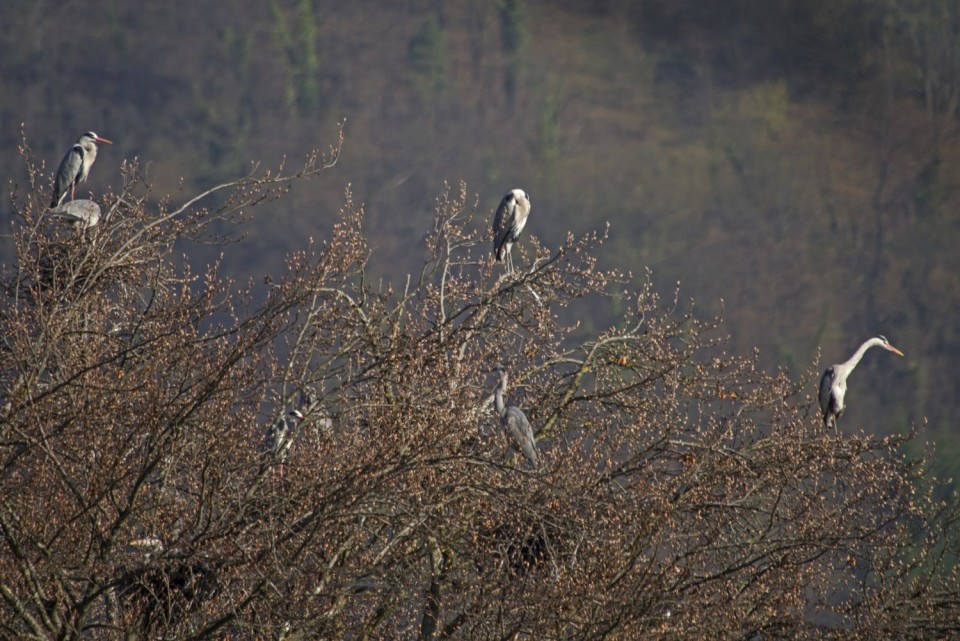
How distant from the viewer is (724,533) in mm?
11047

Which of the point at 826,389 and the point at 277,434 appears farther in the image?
the point at 826,389

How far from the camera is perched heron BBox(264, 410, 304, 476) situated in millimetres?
8852

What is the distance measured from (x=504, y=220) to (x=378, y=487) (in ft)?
22.1

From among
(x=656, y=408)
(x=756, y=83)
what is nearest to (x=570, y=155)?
(x=756, y=83)

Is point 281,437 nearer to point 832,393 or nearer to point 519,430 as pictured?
point 519,430

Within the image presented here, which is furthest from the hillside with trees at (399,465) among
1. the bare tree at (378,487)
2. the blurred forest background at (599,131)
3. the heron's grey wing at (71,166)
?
the blurred forest background at (599,131)

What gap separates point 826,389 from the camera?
1272 cm

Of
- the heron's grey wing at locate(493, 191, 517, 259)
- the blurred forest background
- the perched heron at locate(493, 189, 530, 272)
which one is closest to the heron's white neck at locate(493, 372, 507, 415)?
the perched heron at locate(493, 189, 530, 272)

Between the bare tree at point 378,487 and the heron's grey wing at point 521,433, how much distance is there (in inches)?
5.4

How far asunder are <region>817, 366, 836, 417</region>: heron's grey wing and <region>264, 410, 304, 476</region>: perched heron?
4.85 meters

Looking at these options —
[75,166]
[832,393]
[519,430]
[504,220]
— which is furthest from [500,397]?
[75,166]

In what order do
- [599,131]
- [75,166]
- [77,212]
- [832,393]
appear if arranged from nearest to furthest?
[77,212]
[832,393]
[75,166]
[599,131]

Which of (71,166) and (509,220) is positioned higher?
(71,166)

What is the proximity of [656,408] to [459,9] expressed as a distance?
40.5m
